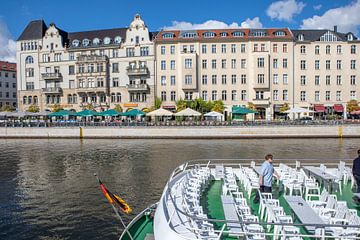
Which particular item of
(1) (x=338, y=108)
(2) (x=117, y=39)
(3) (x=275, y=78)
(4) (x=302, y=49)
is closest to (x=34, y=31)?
(2) (x=117, y=39)

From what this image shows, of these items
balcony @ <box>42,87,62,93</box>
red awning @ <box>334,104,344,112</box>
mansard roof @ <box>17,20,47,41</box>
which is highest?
mansard roof @ <box>17,20,47,41</box>

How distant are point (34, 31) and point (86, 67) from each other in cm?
1793

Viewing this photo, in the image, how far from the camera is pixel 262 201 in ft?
29.5

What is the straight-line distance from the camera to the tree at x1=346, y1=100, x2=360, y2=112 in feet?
195

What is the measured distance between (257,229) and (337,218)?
6.94 feet

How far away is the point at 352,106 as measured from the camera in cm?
6006

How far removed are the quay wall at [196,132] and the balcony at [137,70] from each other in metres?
20.4

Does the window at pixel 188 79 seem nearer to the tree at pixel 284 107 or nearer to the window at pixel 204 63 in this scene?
the window at pixel 204 63

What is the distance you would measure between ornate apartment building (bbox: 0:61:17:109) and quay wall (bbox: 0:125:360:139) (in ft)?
183

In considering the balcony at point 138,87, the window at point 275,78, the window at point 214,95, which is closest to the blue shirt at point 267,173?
the window at point 214,95

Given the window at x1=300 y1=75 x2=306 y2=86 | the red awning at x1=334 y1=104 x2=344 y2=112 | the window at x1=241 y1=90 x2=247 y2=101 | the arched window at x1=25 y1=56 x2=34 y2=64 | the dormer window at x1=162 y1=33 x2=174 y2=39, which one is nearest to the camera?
the red awning at x1=334 y1=104 x2=344 y2=112

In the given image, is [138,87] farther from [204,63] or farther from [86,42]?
[86,42]

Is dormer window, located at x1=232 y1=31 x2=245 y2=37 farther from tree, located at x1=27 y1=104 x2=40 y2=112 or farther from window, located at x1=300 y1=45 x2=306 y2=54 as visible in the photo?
tree, located at x1=27 y1=104 x2=40 y2=112

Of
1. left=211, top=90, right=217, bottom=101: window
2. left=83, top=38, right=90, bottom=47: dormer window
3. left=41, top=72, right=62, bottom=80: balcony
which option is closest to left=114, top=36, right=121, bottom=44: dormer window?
left=83, top=38, right=90, bottom=47: dormer window
